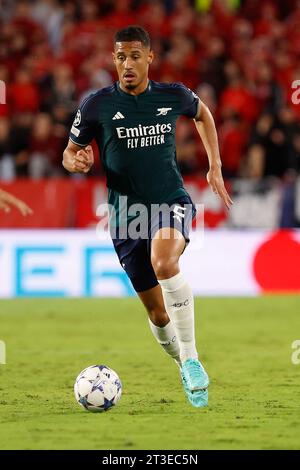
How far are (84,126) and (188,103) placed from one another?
2.33 feet

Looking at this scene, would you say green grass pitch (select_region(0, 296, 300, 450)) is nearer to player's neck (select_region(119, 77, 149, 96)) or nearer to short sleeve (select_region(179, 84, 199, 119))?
short sleeve (select_region(179, 84, 199, 119))

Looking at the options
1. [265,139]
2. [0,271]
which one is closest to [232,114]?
[265,139]

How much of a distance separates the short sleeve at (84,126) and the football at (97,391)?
5.06 ft

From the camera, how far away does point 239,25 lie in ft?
56.9

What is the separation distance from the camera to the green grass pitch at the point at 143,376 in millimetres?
5953

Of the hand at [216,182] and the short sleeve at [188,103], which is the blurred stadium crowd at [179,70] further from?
the hand at [216,182]

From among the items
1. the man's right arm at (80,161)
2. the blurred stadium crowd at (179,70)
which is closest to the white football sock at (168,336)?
the man's right arm at (80,161)

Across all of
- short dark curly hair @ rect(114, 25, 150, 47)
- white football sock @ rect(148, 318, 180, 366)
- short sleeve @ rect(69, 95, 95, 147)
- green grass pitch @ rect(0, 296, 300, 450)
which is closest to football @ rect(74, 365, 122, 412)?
green grass pitch @ rect(0, 296, 300, 450)

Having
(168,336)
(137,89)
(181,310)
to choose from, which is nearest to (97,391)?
(181,310)

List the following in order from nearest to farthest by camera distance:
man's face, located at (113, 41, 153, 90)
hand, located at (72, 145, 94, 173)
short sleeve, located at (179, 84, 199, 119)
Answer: hand, located at (72, 145, 94, 173), man's face, located at (113, 41, 153, 90), short sleeve, located at (179, 84, 199, 119)

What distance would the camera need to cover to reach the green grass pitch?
5.95 metres

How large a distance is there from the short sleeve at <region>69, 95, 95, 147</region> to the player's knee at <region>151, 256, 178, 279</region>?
103 centimetres

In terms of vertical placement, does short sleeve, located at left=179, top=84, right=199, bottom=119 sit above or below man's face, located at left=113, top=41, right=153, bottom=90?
below

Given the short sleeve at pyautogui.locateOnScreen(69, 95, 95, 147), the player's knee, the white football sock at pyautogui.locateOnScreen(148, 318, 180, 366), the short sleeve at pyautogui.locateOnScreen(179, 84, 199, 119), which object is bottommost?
the white football sock at pyautogui.locateOnScreen(148, 318, 180, 366)
